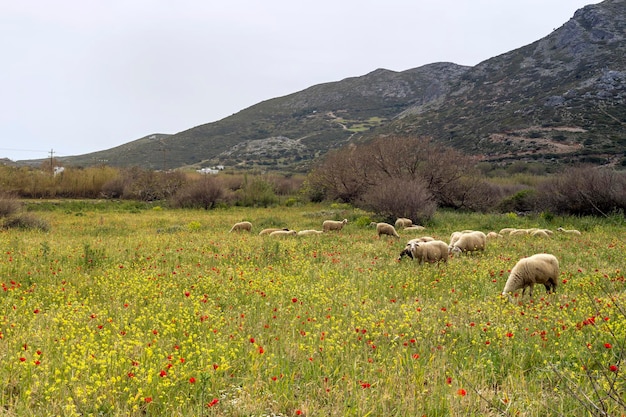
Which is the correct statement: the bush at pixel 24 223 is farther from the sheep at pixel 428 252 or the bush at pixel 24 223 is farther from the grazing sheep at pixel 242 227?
the sheep at pixel 428 252

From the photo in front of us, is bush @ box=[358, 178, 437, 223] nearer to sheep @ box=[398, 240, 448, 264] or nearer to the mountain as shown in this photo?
the mountain

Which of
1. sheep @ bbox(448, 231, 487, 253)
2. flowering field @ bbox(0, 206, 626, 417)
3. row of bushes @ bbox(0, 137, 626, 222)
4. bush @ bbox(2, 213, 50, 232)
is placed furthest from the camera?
row of bushes @ bbox(0, 137, 626, 222)

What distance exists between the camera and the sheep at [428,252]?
1112cm

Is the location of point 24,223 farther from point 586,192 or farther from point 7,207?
point 586,192

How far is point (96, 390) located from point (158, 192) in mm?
45608

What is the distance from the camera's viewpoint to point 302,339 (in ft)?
17.9

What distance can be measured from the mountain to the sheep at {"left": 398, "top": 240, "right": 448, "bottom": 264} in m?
22.6

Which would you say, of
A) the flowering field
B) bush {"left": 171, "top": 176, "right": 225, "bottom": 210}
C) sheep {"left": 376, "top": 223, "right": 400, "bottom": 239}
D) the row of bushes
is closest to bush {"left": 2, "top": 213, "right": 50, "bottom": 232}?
the row of bushes

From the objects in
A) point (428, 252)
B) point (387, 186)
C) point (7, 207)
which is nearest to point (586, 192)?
point (387, 186)

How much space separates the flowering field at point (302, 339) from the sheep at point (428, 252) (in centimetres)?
40

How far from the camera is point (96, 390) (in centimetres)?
383

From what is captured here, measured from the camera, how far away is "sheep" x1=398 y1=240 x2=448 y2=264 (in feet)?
36.5

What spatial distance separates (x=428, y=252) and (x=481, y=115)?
70.3 m

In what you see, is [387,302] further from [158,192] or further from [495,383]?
[158,192]
